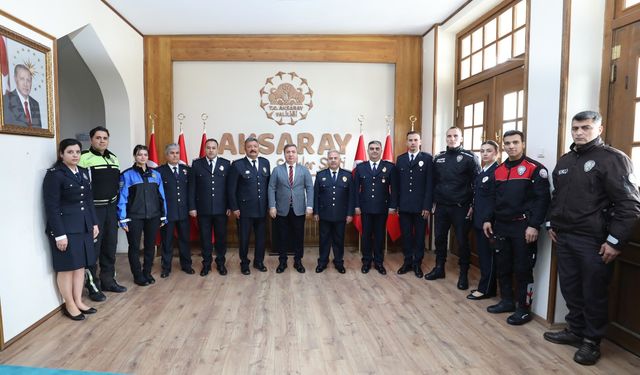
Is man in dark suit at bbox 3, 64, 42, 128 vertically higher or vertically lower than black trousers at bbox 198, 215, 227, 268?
higher

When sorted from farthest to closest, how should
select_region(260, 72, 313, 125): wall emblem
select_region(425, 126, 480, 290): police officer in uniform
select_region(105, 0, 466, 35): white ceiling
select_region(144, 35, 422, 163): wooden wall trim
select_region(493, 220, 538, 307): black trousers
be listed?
select_region(260, 72, 313, 125): wall emblem → select_region(144, 35, 422, 163): wooden wall trim → select_region(105, 0, 466, 35): white ceiling → select_region(425, 126, 480, 290): police officer in uniform → select_region(493, 220, 538, 307): black trousers

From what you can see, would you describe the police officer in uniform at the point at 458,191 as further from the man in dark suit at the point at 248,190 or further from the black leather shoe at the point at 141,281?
the black leather shoe at the point at 141,281

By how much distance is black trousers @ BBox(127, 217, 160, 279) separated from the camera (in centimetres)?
374

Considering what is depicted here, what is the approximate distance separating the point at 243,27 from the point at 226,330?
390 centimetres

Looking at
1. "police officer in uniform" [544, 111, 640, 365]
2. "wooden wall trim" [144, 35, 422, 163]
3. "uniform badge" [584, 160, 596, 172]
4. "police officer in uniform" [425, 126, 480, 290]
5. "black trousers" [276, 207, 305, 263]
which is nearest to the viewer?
"police officer in uniform" [544, 111, 640, 365]

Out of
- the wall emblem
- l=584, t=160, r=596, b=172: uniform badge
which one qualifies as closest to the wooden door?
l=584, t=160, r=596, b=172: uniform badge

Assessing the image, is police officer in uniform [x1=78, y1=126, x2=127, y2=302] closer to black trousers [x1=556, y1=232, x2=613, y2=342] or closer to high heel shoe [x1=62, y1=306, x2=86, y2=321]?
high heel shoe [x1=62, y1=306, x2=86, y2=321]

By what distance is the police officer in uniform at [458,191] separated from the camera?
3.79 metres

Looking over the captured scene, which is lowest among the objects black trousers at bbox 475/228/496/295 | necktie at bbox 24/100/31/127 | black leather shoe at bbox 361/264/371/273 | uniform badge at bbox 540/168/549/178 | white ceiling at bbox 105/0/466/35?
black leather shoe at bbox 361/264/371/273

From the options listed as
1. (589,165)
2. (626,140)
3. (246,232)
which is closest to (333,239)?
(246,232)

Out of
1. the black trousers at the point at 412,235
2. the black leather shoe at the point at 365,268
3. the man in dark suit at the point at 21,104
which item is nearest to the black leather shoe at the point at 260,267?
the black leather shoe at the point at 365,268

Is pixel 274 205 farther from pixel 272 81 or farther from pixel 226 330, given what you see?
pixel 272 81

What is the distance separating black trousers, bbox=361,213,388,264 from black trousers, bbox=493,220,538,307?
133 centimetres

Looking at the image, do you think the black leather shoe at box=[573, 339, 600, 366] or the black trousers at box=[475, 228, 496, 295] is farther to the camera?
the black trousers at box=[475, 228, 496, 295]
